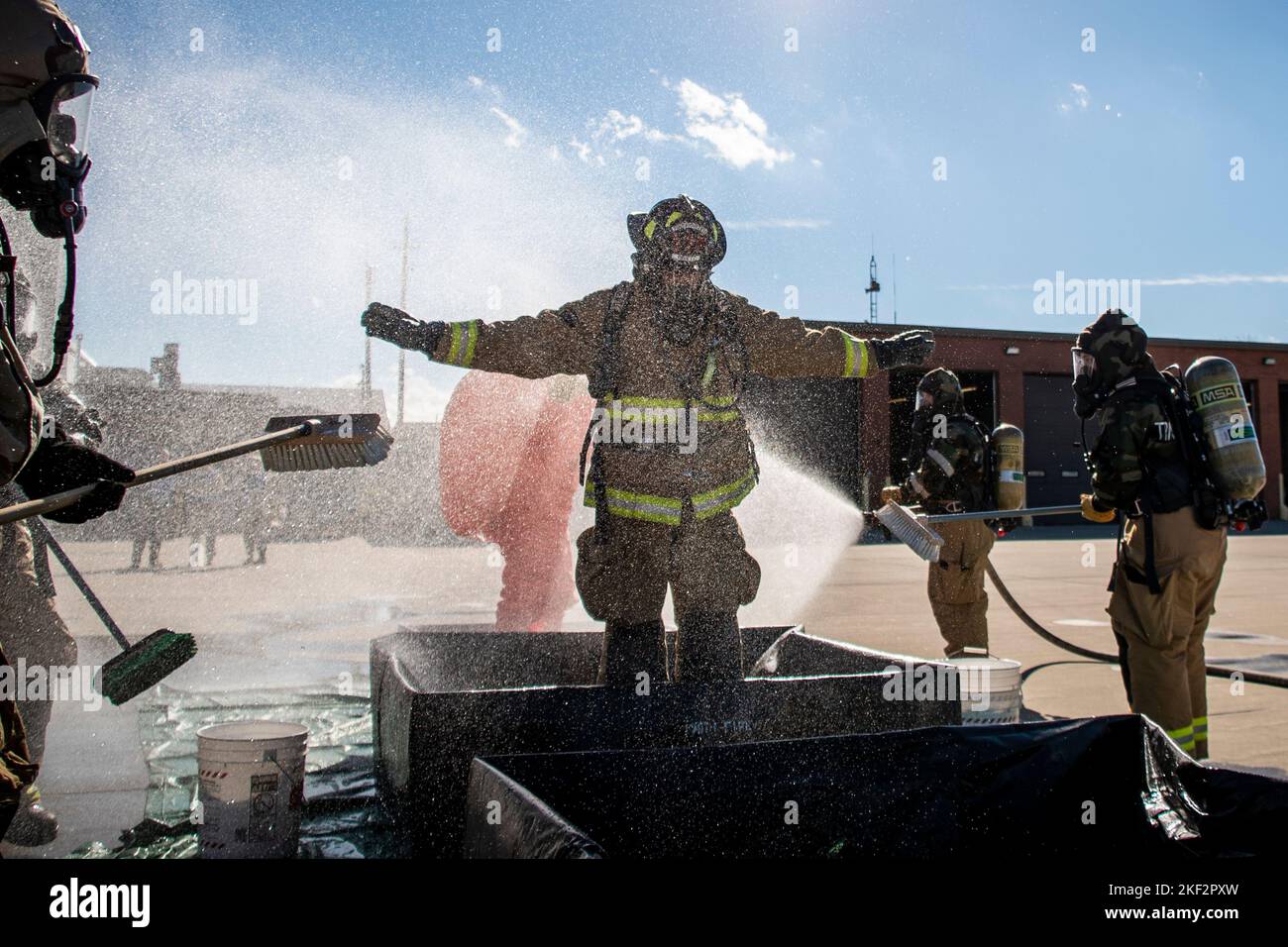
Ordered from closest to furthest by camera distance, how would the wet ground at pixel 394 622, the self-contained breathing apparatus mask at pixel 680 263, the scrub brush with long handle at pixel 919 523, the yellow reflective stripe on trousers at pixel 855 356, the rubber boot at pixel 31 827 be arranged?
1. the rubber boot at pixel 31 827
2. the self-contained breathing apparatus mask at pixel 680 263
3. the yellow reflective stripe on trousers at pixel 855 356
4. the wet ground at pixel 394 622
5. the scrub brush with long handle at pixel 919 523

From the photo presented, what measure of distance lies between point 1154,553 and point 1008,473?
2.09 m

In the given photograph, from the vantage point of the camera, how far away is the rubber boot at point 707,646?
2947 millimetres

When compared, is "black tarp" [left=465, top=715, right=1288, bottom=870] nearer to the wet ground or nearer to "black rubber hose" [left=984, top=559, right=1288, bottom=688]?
the wet ground

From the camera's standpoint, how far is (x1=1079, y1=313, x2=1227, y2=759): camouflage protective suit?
353 centimetres

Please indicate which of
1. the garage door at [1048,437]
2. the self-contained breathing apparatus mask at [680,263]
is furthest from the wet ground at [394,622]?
the garage door at [1048,437]

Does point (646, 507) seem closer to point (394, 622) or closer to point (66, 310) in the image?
point (66, 310)

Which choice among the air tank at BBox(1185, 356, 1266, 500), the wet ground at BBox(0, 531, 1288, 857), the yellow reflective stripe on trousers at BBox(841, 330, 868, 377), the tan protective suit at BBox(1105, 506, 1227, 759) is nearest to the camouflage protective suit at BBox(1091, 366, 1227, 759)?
the tan protective suit at BBox(1105, 506, 1227, 759)

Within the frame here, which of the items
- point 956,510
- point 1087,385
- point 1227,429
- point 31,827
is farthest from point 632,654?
point 956,510

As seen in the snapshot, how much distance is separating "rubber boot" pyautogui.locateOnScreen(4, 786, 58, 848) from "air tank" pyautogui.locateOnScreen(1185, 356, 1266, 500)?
4.14m

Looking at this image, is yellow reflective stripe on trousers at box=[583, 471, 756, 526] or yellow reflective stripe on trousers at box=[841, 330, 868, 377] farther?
yellow reflective stripe on trousers at box=[841, 330, 868, 377]

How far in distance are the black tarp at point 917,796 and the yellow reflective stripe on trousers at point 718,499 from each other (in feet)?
3.27

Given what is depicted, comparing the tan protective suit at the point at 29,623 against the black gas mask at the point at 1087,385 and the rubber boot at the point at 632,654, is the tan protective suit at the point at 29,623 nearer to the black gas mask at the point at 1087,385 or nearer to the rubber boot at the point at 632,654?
the rubber boot at the point at 632,654

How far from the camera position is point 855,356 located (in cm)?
323
